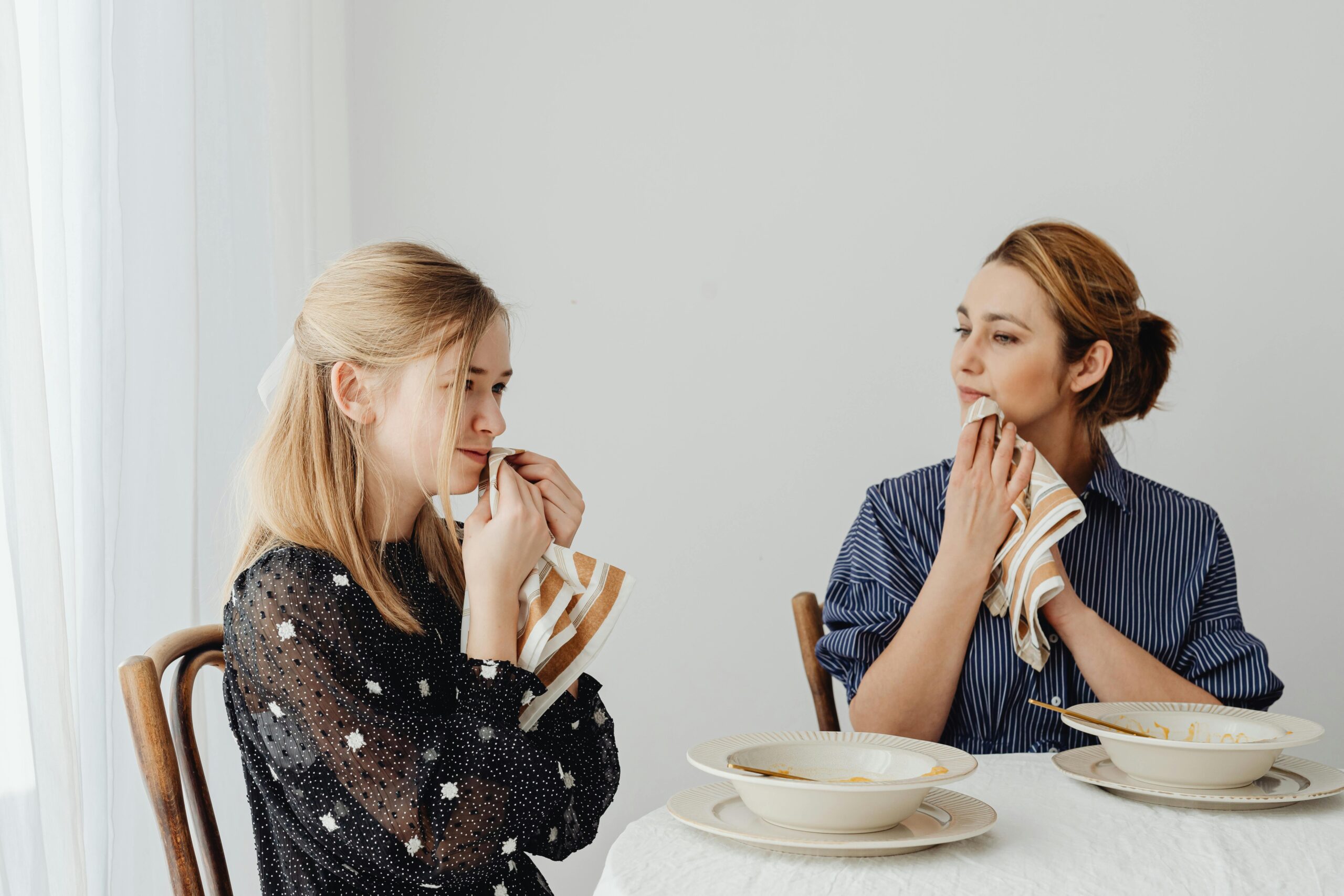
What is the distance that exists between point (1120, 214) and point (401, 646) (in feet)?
4.81

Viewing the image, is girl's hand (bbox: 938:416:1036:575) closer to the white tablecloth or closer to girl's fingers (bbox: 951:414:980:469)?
girl's fingers (bbox: 951:414:980:469)

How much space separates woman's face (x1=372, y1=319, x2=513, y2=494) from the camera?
109 centimetres

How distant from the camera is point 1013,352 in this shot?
1462mm

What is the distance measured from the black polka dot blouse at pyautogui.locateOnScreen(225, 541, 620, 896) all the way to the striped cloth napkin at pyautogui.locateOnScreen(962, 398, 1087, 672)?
566 millimetres

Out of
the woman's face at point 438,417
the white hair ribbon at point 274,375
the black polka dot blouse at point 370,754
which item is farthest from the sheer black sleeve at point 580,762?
the white hair ribbon at point 274,375

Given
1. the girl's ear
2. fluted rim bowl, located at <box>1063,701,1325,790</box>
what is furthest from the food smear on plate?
the girl's ear

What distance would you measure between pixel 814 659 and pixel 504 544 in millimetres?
585

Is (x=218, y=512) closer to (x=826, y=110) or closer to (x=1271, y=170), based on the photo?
(x=826, y=110)

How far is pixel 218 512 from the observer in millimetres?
1514

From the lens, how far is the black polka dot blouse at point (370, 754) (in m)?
0.96

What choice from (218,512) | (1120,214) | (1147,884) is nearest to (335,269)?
(218,512)

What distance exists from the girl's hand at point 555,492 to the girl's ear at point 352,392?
165mm

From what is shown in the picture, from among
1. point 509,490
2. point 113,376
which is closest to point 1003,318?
point 509,490

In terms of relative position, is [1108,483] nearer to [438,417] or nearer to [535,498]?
[535,498]
